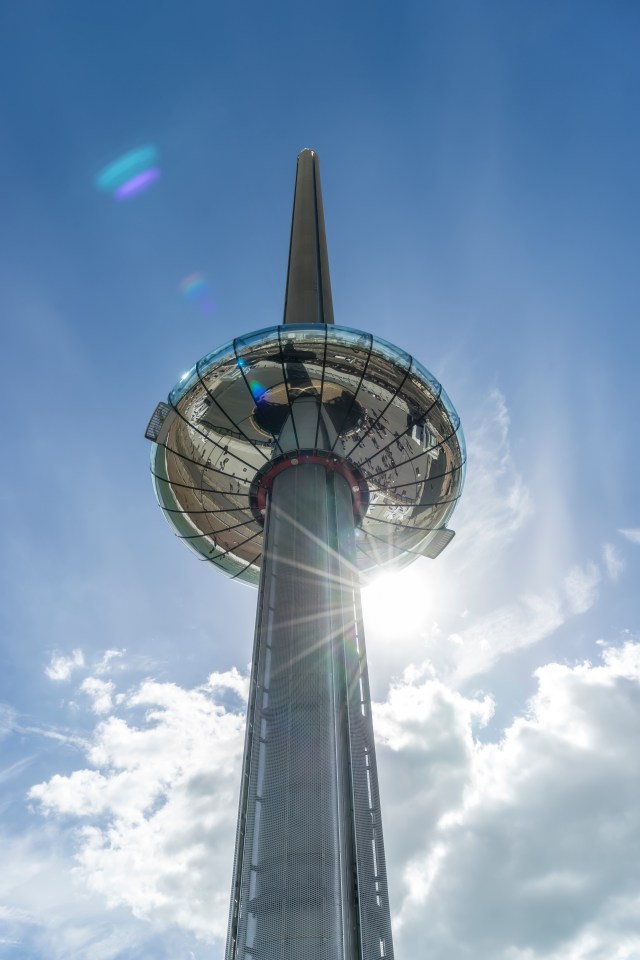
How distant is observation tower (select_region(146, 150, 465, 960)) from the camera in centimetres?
1238

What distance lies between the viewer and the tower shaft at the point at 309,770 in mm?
11945

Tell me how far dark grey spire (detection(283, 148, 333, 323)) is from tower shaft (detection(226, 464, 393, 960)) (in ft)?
41.2

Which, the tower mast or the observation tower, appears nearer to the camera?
the tower mast

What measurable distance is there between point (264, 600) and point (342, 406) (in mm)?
7557

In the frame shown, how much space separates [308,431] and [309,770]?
10.2m

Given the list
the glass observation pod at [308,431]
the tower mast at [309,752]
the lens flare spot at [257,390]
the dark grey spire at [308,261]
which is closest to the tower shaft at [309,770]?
the tower mast at [309,752]

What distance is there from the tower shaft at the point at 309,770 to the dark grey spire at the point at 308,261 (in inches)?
495

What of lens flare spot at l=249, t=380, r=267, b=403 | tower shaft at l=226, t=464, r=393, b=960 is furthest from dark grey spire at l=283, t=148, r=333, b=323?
tower shaft at l=226, t=464, r=393, b=960

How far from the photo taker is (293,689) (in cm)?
1498

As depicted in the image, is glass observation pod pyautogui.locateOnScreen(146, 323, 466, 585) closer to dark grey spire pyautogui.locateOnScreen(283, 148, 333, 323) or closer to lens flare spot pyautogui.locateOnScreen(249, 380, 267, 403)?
lens flare spot pyautogui.locateOnScreen(249, 380, 267, 403)

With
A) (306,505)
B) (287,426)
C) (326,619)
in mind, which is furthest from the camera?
(287,426)

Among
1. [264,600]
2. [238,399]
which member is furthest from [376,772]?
[238,399]

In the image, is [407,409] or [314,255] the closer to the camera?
[407,409]

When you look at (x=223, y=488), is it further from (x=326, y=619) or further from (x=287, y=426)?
(x=326, y=619)
